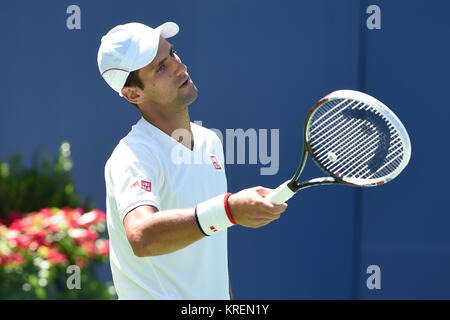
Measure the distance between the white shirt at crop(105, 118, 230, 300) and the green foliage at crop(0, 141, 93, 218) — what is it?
166cm

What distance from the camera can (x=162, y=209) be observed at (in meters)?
3.03

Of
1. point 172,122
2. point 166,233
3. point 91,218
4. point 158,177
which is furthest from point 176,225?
point 91,218

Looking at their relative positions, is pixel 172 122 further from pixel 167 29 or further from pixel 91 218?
pixel 91 218

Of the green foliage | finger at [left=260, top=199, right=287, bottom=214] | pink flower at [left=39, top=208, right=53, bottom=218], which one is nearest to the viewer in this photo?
finger at [left=260, top=199, right=287, bottom=214]

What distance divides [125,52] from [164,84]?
0.19m

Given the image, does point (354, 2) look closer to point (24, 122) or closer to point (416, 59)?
point (416, 59)

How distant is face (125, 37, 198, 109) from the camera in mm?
3172

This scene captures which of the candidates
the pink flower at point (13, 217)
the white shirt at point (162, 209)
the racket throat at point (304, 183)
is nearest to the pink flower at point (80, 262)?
the pink flower at point (13, 217)

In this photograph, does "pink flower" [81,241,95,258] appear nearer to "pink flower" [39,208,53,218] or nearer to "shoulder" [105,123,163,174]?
"pink flower" [39,208,53,218]
